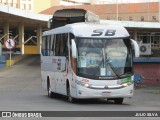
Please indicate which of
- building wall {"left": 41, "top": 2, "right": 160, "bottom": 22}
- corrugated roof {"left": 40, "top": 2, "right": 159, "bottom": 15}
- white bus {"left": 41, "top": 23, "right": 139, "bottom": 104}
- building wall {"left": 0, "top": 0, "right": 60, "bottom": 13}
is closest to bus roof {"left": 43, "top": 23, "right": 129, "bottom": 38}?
white bus {"left": 41, "top": 23, "right": 139, "bottom": 104}

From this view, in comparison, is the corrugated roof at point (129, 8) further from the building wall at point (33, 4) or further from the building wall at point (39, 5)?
the building wall at point (39, 5)

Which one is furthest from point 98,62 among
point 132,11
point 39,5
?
point 39,5

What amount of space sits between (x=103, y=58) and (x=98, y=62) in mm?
254

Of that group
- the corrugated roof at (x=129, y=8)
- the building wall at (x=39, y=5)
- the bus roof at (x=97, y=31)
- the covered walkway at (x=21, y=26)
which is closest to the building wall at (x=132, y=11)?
the corrugated roof at (x=129, y=8)

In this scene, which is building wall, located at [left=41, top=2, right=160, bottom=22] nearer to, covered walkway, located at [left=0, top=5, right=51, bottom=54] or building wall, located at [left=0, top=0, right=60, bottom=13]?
building wall, located at [left=0, top=0, right=60, bottom=13]

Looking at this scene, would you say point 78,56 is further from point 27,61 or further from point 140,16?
point 140,16

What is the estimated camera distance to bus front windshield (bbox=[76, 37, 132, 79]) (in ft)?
68.2

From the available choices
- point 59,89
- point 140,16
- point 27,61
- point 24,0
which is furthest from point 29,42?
point 59,89

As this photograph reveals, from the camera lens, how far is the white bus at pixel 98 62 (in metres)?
20.6

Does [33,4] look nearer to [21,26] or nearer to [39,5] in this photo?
[39,5]

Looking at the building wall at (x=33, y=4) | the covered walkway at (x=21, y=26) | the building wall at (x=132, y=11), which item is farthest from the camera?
the building wall at (x=33, y=4)

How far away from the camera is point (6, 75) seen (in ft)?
147

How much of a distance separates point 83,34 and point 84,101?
327 cm

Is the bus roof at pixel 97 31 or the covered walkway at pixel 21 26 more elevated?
the bus roof at pixel 97 31
